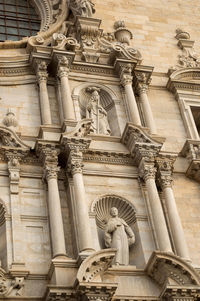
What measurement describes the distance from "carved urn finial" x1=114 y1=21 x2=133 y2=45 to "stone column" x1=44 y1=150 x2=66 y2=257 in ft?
15.2

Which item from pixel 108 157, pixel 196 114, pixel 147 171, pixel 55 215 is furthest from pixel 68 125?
pixel 196 114

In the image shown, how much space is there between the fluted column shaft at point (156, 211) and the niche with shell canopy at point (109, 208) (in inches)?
18.2

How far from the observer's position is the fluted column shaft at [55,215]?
13461 millimetres

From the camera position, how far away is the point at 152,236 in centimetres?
1438

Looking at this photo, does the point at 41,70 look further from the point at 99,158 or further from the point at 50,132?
the point at 99,158

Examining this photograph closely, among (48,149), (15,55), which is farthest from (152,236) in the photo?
(15,55)

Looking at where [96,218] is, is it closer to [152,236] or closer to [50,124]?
[152,236]

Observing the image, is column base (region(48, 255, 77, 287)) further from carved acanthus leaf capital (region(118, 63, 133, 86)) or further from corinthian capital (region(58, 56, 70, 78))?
carved acanthus leaf capital (region(118, 63, 133, 86))

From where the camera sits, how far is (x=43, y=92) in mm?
16328

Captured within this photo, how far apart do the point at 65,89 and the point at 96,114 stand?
0.90m

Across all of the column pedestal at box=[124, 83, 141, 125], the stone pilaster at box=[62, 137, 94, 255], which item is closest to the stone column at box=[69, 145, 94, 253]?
the stone pilaster at box=[62, 137, 94, 255]

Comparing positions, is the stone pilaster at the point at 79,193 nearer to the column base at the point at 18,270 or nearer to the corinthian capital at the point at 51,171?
the corinthian capital at the point at 51,171

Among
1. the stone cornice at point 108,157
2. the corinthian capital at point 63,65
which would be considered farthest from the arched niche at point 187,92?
the corinthian capital at point 63,65

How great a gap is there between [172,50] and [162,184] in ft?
16.7
